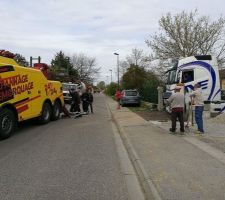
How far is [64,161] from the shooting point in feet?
29.8

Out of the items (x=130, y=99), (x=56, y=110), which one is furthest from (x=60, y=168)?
(x=130, y=99)

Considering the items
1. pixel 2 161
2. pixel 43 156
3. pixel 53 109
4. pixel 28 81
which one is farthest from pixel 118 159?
pixel 53 109

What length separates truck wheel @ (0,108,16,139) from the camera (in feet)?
43.2

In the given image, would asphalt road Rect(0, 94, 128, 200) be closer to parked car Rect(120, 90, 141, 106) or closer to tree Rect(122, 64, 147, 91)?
parked car Rect(120, 90, 141, 106)

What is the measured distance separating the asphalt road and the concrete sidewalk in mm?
500

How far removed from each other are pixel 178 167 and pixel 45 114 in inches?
441

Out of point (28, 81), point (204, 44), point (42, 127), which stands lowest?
point (42, 127)

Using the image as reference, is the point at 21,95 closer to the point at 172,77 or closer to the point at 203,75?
the point at 203,75

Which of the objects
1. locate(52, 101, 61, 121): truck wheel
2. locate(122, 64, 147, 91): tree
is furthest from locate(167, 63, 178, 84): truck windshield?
locate(122, 64, 147, 91): tree

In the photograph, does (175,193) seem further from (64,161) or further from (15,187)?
(64,161)

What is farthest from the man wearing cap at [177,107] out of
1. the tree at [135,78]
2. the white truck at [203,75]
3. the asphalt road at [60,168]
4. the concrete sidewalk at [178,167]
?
the tree at [135,78]

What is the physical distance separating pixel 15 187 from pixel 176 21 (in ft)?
123

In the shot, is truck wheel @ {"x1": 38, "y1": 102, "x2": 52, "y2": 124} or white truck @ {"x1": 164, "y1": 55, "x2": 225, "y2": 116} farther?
white truck @ {"x1": 164, "y1": 55, "x2": 225, "y2": 116}

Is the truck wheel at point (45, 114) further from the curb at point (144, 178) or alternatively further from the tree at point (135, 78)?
the tree at point (135, 78)
